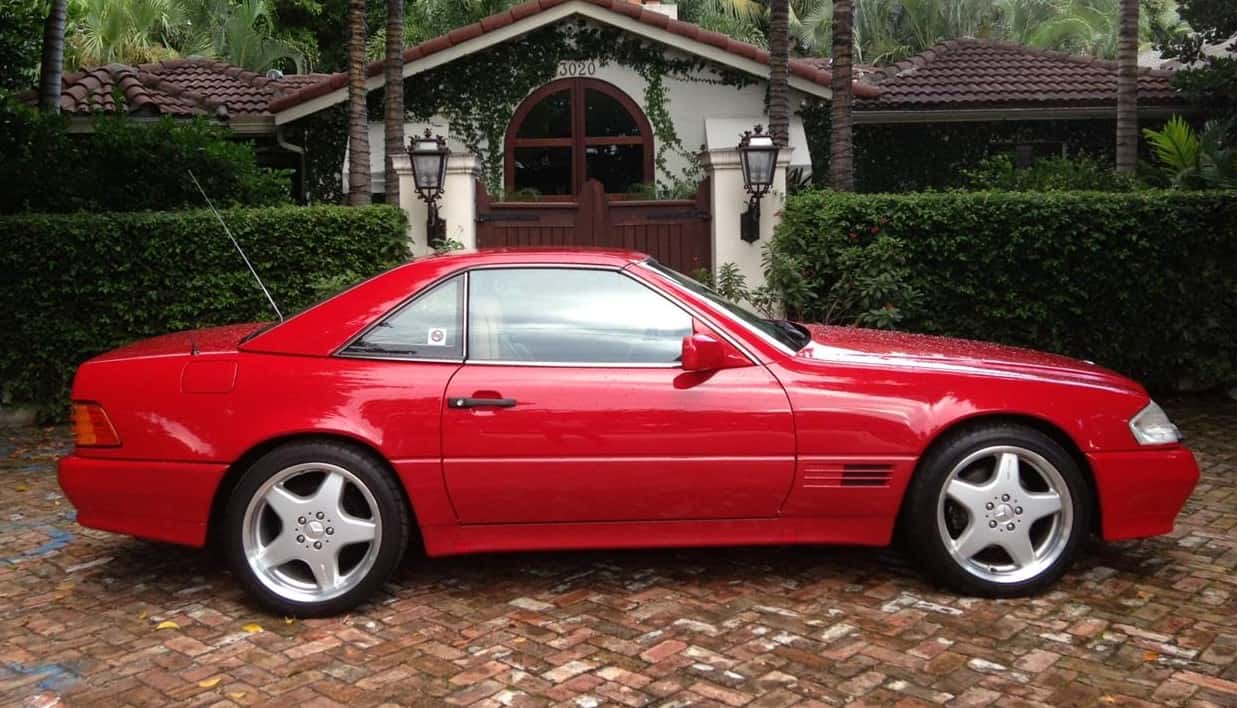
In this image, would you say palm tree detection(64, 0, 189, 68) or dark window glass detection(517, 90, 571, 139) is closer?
dark window glass detection(517, 90, 571, 139)

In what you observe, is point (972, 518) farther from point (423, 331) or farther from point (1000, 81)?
point (1000, 81)

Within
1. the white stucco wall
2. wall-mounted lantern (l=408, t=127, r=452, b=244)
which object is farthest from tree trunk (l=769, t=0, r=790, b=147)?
wall-mounted lantern (l=408, t=127, r=452, b=244)

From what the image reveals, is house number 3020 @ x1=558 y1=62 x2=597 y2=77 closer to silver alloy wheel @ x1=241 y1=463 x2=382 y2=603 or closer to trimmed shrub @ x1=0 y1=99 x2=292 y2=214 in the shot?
trimmed shrub @ x1=0 y1=99 x2=292 y2=214

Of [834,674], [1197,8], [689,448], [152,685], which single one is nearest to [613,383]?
[689,448]

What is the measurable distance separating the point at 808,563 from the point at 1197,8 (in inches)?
441

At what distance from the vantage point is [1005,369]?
460 centimetres

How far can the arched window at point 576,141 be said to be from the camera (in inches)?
614

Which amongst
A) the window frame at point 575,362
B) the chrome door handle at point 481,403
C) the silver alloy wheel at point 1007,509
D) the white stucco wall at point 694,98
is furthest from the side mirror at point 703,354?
the white stucco wall at point 694,98

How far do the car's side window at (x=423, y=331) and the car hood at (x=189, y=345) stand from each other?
2.03 feet

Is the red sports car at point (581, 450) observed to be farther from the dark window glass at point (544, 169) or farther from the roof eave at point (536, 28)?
the dark window glass at point (544, 169)

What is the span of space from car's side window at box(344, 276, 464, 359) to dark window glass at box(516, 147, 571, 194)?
1140cm

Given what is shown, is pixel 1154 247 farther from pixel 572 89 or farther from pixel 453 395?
pixel 572 89

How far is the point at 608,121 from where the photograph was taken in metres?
15.8

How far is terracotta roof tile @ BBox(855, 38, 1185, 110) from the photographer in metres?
15.4
